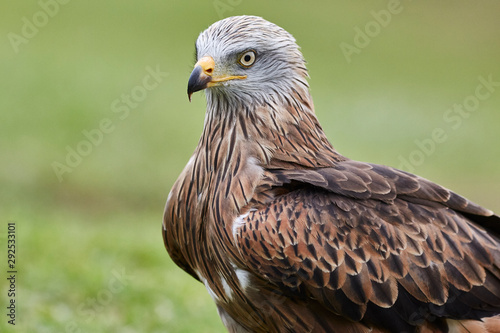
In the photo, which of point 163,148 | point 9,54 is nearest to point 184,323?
point 163,148

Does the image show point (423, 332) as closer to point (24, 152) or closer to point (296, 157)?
point (296, 157)

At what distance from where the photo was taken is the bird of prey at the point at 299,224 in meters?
5.14

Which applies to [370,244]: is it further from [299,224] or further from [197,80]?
[197,80]

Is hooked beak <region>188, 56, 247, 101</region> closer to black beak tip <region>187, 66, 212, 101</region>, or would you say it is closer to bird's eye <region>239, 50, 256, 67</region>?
black beak tip <region>187, 66, 212, 101</region>

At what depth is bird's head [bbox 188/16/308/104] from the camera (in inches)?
218

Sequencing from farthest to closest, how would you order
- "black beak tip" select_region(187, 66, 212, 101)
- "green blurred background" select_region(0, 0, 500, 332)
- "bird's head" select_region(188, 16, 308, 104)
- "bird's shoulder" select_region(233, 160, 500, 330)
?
"green blurred background" select_region(0, 0, 500, 332)
"bird's head" select_region(188, 16, 308, 104)
"black beak tip" select_region(187, 66, 212, 101)
"bird's shoulder" select_region(233, 160, 500, 330)

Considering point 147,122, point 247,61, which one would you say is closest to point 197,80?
point 247,61

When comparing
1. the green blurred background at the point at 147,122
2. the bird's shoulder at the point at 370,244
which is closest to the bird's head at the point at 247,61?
the bird's shoulder at the point at 370,244

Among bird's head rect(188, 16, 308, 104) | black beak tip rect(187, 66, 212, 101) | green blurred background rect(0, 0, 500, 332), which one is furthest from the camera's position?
green blurred background rect(0, 0, 500, 332)

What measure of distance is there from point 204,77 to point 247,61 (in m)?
0.38

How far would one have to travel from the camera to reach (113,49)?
21.3 metres

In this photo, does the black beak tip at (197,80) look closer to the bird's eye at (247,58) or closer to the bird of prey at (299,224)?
the bird of prey at (299,224)

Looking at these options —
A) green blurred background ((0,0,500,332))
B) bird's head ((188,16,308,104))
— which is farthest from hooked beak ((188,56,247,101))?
green blurred background ((0,0,500,332))

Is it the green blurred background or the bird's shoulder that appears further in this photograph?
the green blurred background
